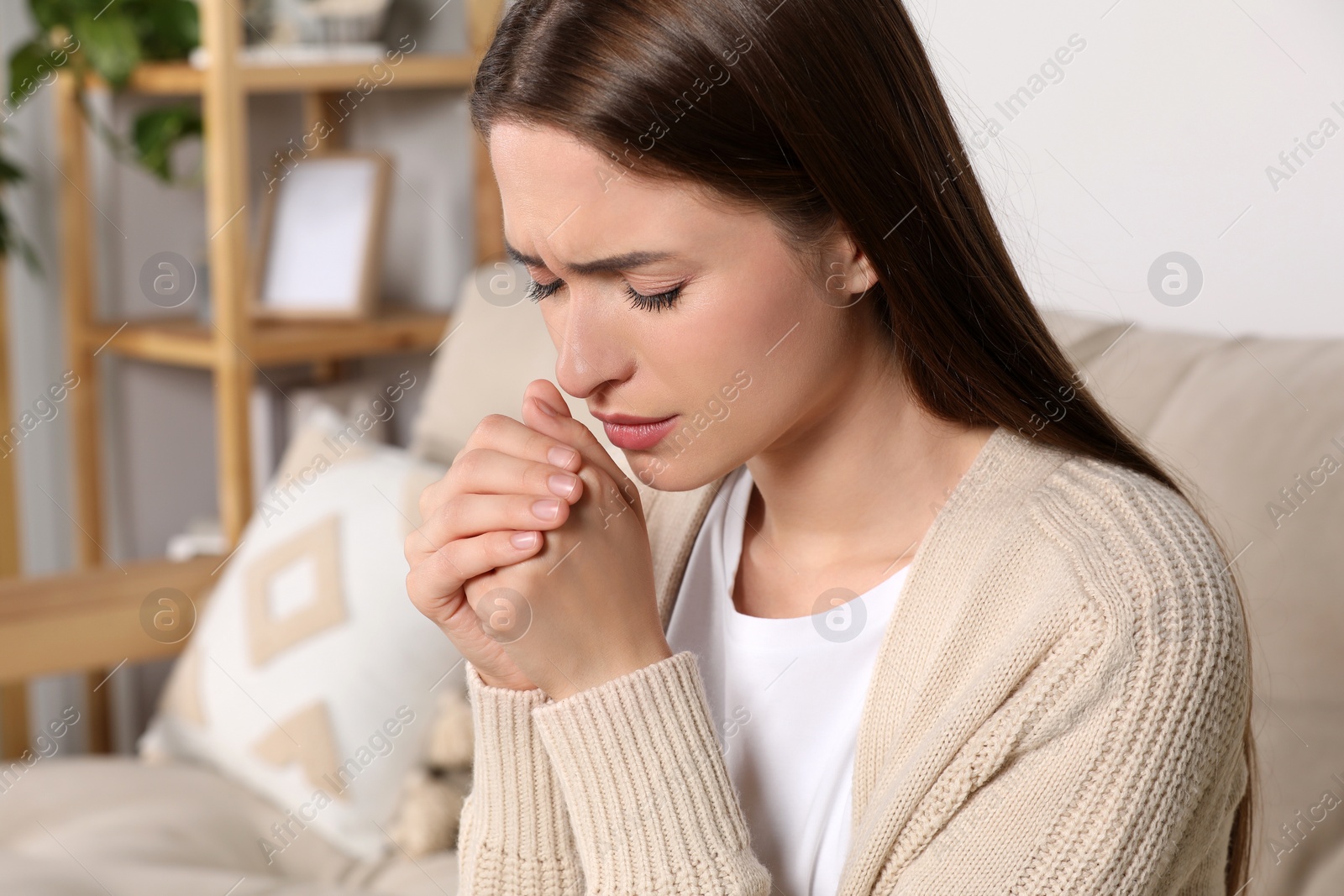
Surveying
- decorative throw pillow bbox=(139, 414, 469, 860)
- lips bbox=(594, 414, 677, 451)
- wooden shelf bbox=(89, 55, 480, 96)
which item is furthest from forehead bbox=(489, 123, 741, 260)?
wooden shelf bbox=(89, 55, 480, 96)

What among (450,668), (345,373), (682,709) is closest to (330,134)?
(345,373)

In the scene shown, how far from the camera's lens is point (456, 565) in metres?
0.86

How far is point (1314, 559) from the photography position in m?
1.06

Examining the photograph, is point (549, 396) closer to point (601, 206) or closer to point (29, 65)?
point (601, 206)

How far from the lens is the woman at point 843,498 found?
78cm

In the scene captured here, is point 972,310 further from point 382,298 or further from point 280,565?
point 382,298

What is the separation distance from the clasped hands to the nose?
6 cm

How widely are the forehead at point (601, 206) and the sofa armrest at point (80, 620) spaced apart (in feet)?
4.14

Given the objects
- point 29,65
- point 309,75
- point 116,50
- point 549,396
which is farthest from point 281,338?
point 549,396

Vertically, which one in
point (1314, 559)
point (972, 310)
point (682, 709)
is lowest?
point (1314, 559)

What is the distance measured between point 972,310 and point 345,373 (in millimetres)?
1945

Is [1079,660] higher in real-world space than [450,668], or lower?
lower

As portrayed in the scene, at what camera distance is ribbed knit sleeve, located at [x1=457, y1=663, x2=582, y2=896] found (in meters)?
0.93

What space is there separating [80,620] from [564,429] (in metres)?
1.18
